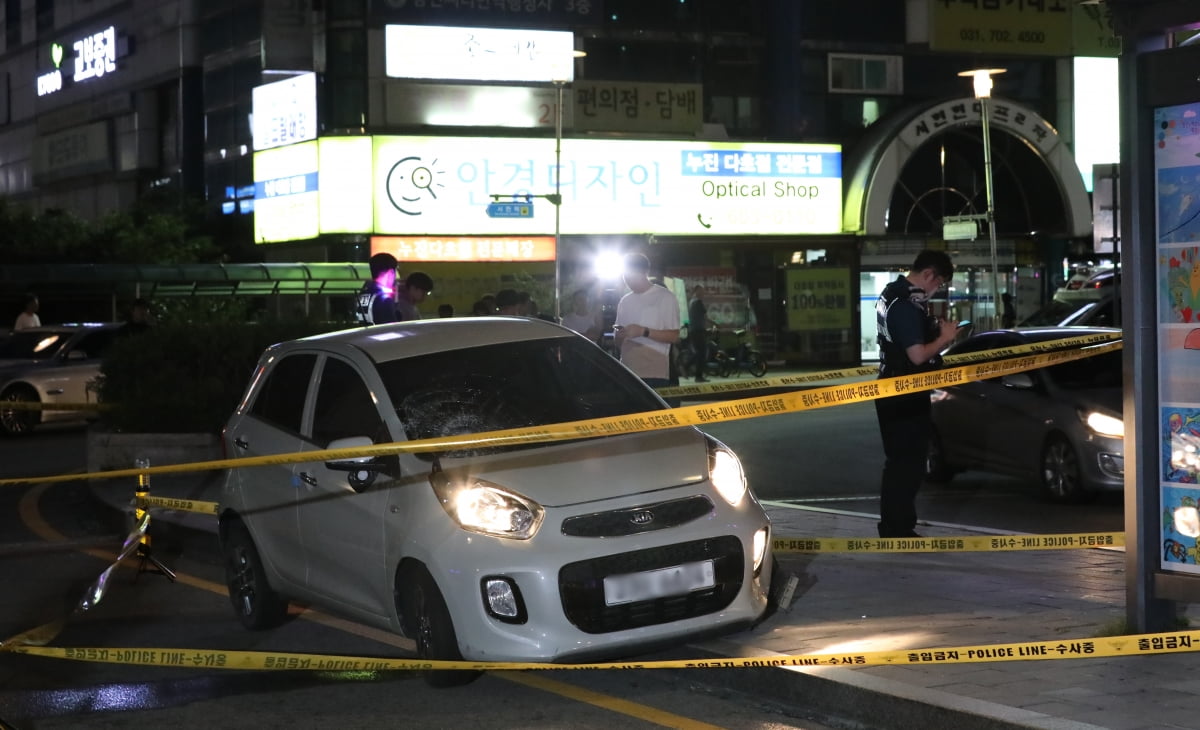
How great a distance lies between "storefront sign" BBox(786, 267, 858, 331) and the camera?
36250mm

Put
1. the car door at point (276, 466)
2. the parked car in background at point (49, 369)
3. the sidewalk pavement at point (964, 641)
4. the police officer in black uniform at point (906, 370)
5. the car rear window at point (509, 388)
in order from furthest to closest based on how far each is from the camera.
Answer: the parked car in background at point (49, 369)
the police officer in black uniform at point (906, 370)
the car door at point (276, 466)
the car rear window at point (509, 388)
the sidewalk pavement at point (964, 641)

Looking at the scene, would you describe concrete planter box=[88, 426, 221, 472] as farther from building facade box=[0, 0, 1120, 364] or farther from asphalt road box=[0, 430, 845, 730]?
building facade box=[0, 0, 1120, 364]

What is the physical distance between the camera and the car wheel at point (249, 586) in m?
8.27

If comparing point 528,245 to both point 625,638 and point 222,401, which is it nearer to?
point 222,401

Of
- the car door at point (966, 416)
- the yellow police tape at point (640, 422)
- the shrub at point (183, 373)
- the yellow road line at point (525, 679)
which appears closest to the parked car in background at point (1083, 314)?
the car door at point (966, 416)

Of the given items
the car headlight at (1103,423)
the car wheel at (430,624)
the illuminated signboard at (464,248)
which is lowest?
the car wheel at (430,624)

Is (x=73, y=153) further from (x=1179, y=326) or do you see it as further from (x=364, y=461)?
(x=1179, y=326)

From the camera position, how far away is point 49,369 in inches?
851

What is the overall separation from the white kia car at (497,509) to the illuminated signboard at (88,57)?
163ft

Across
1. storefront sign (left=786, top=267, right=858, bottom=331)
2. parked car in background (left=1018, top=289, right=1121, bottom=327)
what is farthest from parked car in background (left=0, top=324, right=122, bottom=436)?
storefront sign (left=786, top=267, right=858, bottom=331)

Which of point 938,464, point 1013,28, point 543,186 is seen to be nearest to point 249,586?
point 938,464

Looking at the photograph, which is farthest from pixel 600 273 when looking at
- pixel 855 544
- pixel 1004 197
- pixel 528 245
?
pixel 855 544

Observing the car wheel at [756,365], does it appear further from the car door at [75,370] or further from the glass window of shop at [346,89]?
the car door at [75,370]

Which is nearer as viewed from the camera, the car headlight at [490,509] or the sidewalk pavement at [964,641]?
the sidewalk pavement at [964,641]
